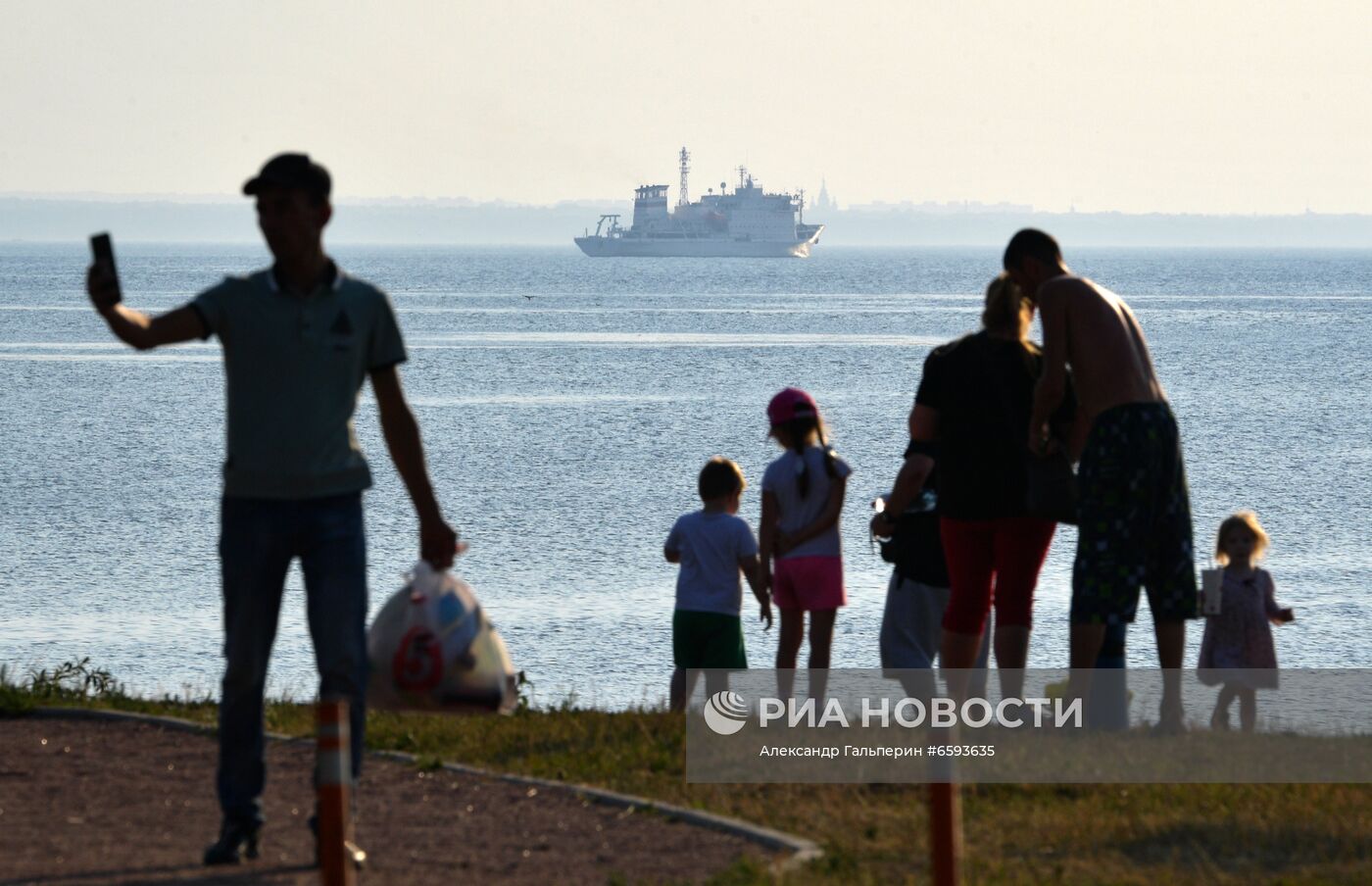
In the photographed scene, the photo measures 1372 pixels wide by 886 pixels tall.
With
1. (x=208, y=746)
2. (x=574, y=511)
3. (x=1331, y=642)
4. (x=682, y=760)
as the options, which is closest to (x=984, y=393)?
(x=682, y=760)

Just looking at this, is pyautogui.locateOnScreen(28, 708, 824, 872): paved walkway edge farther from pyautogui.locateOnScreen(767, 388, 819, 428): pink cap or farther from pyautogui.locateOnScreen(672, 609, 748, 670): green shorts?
pyautogui.locateOnScreen(767, 388, 819, 428): pink cap

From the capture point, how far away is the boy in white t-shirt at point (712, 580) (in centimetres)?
782

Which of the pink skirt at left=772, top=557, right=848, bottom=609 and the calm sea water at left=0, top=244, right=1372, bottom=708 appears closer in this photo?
the pink skirt at left=772, top=557, right=848, bottom=609

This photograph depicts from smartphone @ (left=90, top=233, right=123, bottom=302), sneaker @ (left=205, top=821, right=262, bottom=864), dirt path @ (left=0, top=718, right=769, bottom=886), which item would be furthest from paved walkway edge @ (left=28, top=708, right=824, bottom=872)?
smartphone @ (left=90, top=233, right=123, bottom=302)

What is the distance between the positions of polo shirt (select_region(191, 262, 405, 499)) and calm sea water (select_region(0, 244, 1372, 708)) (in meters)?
0.07

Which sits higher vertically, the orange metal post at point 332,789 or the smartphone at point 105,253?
the smartphone at point 105,253

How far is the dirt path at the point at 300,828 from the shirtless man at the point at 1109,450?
66.8 inches

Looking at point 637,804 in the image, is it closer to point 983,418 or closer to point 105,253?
point 983,418

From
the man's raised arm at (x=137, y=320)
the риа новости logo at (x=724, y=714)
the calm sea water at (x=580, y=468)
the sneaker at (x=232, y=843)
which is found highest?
the man's raised arm at (x=137, y=320)

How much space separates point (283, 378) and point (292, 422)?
11 cm

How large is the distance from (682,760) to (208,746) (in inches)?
65.1

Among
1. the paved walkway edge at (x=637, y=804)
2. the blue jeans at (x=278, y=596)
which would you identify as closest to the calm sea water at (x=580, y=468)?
the blue jeans at (x=278, y=596)

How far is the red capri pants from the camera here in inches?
253

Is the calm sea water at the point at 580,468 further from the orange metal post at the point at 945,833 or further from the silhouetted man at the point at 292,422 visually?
the orange metal post at the point at 945,833
